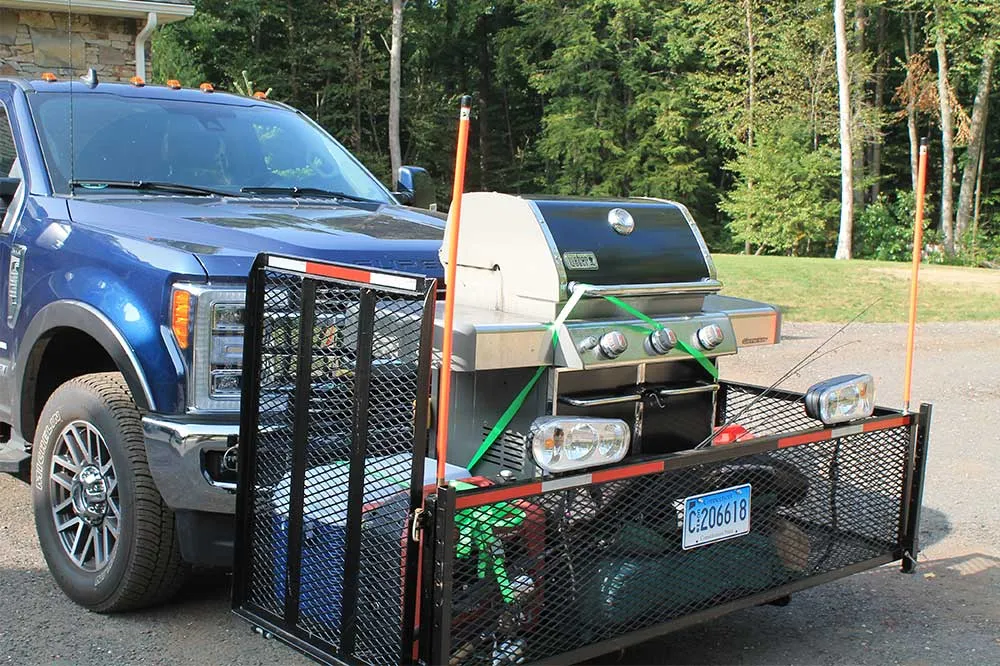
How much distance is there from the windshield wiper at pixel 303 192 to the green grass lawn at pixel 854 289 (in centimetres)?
1042

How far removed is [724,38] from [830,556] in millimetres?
34653

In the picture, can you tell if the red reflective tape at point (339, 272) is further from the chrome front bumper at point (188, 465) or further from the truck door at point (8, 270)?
the truck door at point (8, 270)

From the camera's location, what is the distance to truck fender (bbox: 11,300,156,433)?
3.99m

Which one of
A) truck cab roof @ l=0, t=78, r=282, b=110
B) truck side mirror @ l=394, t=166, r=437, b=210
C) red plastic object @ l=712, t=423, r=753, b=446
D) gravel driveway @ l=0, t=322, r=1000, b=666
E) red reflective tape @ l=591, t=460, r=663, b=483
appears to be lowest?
gravel driveway @ l=0, t=322, r=1000, b=666

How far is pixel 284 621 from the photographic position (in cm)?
361

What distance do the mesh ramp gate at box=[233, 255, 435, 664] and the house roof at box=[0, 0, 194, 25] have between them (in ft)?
46.2

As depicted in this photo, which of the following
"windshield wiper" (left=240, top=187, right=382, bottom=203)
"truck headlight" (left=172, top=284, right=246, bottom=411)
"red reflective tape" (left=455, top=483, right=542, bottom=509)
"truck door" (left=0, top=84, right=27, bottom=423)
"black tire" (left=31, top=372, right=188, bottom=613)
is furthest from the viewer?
"windshield wiper" (left=240, top=187, right=382, bottom=203)

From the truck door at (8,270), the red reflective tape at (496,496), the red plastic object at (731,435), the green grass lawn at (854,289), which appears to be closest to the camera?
the red reflective tape at (496,496)

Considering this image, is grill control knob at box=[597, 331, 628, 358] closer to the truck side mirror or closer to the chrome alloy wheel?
the chrome alloy wheel

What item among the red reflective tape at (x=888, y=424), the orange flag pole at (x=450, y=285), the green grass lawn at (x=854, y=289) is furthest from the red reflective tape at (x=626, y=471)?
the green grass lawn at (x=854, y=289)

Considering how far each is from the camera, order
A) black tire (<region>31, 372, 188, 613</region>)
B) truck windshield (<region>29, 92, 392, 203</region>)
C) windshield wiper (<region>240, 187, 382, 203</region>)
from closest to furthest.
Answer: black tire (<region>31, 372, 188, 613</region>), truck windshield (<region>29, 92, 392, 203</region>), windshield wiper (<region>240, 187, 382, 203</region>)

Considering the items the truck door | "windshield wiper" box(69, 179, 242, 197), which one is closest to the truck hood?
"windshield wiper" box(69, 179, 242, 197)

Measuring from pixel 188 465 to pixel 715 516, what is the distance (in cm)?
180

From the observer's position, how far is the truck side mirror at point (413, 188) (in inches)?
256
